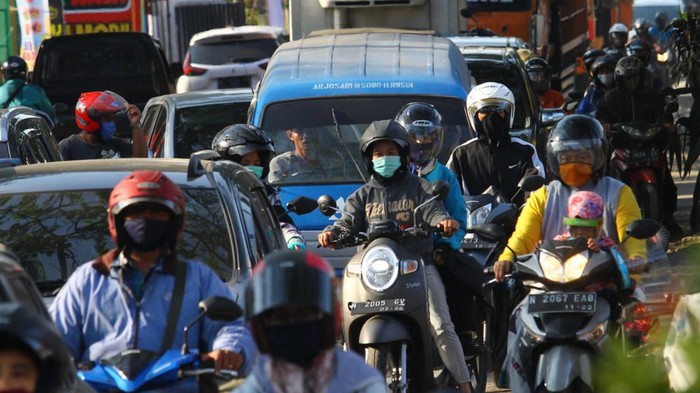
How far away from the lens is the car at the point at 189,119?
44.9 ft

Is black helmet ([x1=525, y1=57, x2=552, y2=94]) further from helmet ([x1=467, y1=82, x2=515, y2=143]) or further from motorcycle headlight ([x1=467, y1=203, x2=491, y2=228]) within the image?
motorcycle headlight ([x1=467, y1=203, x2=491, y2=228])

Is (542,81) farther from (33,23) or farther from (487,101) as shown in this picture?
(33,23)

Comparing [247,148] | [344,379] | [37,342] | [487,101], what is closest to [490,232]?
[247,148]

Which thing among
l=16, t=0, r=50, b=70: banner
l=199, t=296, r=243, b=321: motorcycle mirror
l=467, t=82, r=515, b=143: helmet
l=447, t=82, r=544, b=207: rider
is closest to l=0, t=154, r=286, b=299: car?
l=199, t=296, r=243, b=321: motorcycle mirror

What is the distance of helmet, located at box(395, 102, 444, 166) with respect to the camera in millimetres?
9445

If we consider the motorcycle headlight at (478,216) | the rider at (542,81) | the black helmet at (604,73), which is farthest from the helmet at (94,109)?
the rider at (542,81)

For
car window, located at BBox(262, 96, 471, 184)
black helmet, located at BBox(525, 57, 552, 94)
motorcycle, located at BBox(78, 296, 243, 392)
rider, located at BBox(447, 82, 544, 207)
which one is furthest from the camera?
black helmet, located at BBox(525, 57, 552, 94)

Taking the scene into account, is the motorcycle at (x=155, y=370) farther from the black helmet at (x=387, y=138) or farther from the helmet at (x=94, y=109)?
the helmet at (x=94, y=109)

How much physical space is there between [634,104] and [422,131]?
643cm

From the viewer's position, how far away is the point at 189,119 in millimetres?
14078

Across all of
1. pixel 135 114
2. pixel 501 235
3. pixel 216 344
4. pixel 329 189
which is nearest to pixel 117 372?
pixel 216 344

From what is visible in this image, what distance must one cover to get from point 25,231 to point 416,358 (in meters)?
1.92

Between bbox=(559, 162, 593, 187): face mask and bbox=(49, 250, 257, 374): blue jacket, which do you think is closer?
bbox=(49, 250, 257, 374): blue jacket

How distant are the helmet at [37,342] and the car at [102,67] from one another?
19981 millimetres
